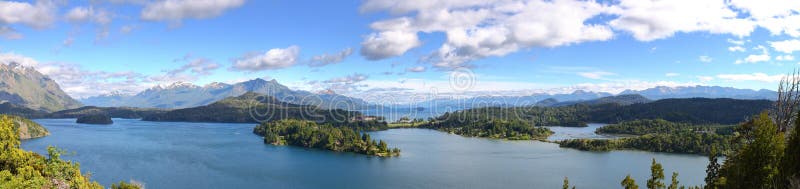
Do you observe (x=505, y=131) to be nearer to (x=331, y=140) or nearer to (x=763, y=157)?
(x=331, y=140)

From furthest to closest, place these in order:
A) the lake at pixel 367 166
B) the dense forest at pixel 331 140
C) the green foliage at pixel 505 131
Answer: the green foliage at pixel 505 131 < the dense forest at pixel 331 140 < the lake at pixel 367 166

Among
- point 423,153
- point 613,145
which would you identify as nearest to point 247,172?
point 423,153

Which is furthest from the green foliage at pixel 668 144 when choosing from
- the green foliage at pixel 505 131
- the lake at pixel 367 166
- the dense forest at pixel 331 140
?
the dense forest at pixel 331 140

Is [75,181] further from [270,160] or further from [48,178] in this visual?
[270,160]

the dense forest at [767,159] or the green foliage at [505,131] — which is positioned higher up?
the dense forest at [767,159]

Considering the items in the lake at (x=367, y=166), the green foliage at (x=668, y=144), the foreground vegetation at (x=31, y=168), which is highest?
the foreground vegetation at (x=31, y=168)

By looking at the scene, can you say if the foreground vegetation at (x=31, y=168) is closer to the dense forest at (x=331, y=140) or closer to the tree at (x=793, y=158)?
the tree at (x=793, y=158)

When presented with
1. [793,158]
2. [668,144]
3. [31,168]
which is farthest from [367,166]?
[668,144]

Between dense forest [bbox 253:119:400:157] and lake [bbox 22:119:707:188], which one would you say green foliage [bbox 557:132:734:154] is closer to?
lake [bbox 22:119:707:188]

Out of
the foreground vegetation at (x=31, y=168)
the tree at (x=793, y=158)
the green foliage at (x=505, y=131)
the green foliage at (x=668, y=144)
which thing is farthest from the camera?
the green foliage at (x=505, y=131)
